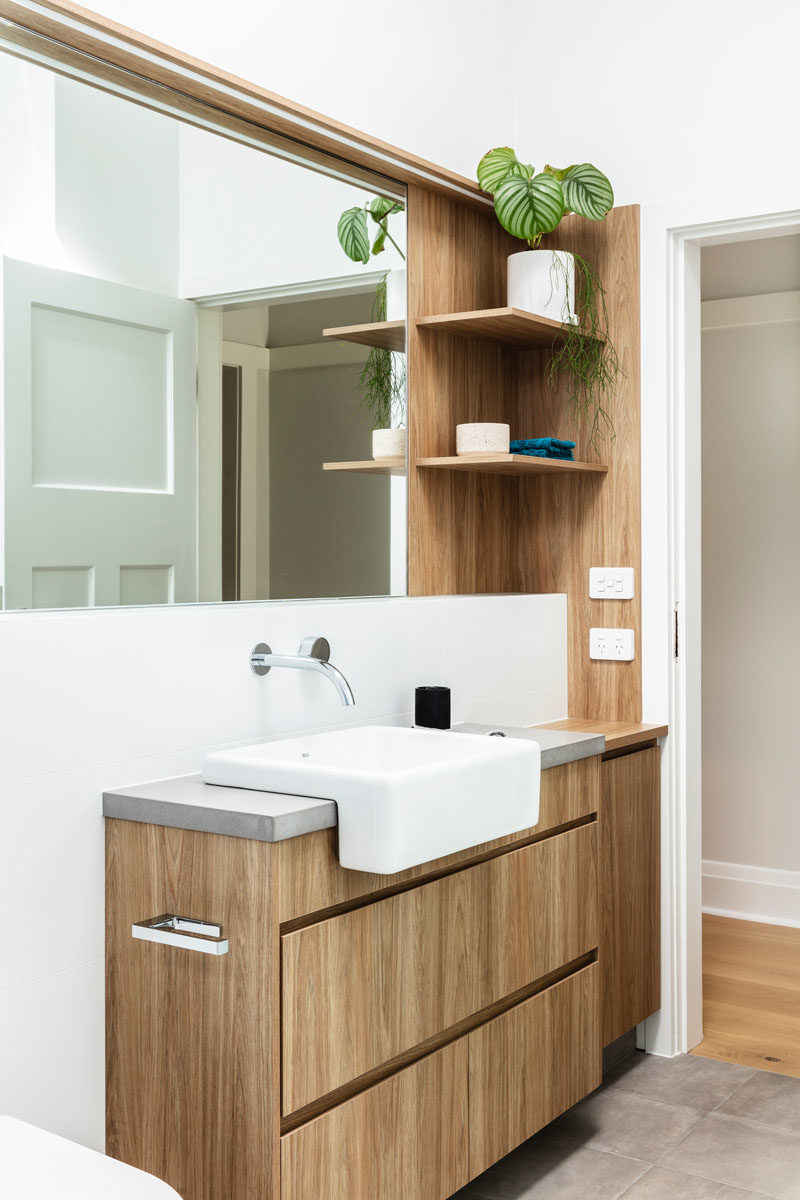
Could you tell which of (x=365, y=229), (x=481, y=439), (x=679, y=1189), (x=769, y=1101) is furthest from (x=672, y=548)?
(x=679, y=1189)

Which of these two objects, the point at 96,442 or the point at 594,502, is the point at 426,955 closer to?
the point at 96,442

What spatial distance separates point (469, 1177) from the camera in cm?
205

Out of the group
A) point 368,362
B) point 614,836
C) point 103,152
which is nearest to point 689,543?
point 614,836

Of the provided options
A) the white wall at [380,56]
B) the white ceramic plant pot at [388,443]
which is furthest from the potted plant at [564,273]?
the white ceramic plant pot at [388,443]

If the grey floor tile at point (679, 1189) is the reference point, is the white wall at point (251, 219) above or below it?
above

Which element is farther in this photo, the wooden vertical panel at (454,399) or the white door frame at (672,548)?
the white door frame at (672,548)

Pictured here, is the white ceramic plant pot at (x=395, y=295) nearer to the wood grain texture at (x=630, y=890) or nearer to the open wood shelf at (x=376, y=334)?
the open wood shelf at (x=376, y=334)

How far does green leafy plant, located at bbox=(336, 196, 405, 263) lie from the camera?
99.5 inches

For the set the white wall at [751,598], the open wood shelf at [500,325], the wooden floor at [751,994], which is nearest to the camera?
the open wood shelf at [500,325]

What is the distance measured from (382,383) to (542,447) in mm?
453

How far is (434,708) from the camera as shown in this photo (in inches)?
95.6

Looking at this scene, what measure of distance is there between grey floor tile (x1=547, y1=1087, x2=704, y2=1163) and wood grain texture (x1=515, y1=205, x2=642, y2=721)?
926 mm

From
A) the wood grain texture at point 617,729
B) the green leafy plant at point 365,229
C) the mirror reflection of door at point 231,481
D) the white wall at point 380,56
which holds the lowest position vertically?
the wood grain texture at point 617,729

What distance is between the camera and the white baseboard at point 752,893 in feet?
12.8
